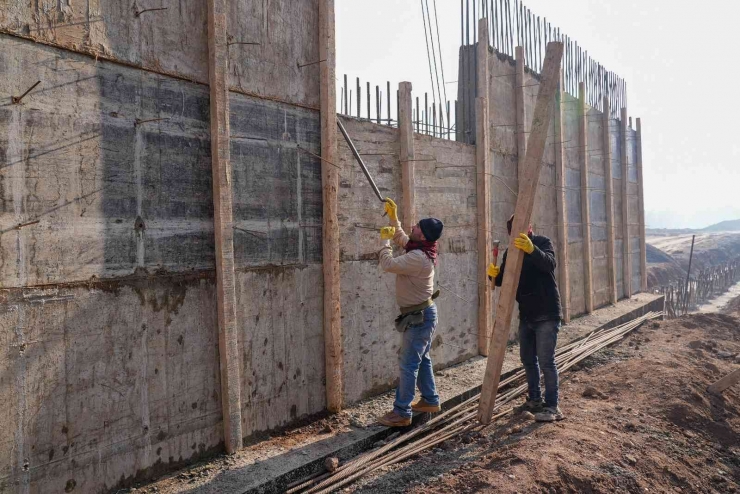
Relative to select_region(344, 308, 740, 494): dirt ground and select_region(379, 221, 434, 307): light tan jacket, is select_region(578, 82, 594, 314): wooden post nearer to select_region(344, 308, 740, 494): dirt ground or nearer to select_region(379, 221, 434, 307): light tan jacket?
select_region(344, 308, 740, 494): dirt ground

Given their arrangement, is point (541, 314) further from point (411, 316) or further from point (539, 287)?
point (411, 316)

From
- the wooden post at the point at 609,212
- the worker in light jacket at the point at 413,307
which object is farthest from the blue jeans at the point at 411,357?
the wooden post at the point at 609,212

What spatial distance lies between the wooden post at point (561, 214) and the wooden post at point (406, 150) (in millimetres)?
4450

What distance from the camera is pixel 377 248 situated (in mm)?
5254

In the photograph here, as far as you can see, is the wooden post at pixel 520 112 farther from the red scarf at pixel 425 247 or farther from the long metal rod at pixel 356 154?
the red scarf at pixel 425 247

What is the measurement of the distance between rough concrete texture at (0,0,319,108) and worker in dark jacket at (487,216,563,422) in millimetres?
2222

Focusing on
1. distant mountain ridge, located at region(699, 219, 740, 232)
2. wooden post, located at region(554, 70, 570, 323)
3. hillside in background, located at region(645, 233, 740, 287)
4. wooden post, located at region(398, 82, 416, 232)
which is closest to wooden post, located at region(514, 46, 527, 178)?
wooden post, located at region(554, 70, 570, 323)

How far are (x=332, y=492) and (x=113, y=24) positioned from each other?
313 cm

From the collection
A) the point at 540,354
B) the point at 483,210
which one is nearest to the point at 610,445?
the point at 540,354

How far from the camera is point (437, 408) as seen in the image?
4.60 meters

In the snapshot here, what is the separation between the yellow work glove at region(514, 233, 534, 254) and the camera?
4406 millimetres

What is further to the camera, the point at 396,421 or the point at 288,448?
the point at 396,421

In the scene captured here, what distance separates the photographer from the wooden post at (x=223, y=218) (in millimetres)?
3703

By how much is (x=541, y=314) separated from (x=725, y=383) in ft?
8.26
